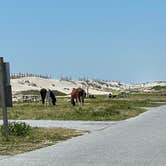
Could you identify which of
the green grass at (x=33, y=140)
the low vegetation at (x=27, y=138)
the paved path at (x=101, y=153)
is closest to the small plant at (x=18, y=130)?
the low vegetation at (x=27, y=138)

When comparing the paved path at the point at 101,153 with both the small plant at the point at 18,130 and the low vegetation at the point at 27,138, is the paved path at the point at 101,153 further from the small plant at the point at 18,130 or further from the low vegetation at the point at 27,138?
the small plant at the point at 18,130

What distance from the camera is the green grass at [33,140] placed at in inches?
682

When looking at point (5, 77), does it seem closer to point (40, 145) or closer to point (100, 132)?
point (40, 145)

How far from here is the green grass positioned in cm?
1732

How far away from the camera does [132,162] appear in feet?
45.4

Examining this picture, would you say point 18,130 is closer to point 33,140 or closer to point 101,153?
point 33,140

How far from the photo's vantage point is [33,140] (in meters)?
20.3

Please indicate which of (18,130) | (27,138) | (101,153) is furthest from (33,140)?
(101,153)

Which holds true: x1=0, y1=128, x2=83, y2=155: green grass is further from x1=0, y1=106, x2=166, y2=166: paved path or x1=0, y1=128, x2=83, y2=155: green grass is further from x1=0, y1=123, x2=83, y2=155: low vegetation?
x1=0, y1=106, x2=166, y2=166: paved path

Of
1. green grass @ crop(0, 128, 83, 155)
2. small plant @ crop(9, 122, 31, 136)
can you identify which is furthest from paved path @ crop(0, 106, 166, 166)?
small plant @ crop(9, 122, 31, 136)

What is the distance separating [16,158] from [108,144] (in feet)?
13.5

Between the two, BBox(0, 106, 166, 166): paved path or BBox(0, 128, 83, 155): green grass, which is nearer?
BBox(0, 106, 166, 166): paved path

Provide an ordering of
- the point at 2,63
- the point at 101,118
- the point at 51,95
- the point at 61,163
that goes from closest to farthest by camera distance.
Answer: the point at 61,163, the point at 2,63, the point at 101,118, the point at 51,95

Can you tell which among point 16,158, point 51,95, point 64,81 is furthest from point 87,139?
point 64,81
